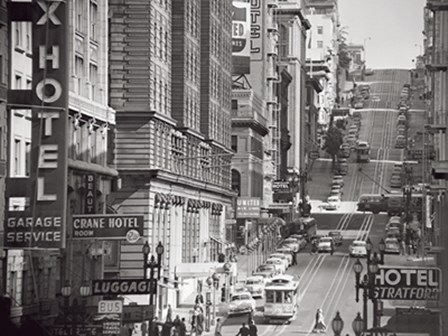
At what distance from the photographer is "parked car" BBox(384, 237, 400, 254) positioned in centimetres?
6078

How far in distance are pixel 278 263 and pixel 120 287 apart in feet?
73.8

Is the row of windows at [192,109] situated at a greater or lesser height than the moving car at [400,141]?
greater

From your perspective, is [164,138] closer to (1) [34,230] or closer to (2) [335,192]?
(2) [335,192]

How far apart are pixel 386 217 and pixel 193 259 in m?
6.96

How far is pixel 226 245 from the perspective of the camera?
237 ft

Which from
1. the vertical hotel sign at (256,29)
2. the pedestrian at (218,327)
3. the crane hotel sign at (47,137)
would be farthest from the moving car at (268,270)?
the vertical hotel sign at (256,29)

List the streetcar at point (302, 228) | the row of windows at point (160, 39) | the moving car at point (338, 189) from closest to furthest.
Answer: the row of windows at point (160, 39)
the moving car at point (338, 189)
the streetcar at point (302, 228)

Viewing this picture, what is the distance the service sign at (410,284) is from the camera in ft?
155

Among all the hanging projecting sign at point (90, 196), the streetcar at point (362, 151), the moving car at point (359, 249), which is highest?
the streetcar at point (362, 151)

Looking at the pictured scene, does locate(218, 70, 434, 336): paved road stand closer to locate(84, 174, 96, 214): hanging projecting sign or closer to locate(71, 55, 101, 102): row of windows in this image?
locate(84, 174, 96, 214): hanging projecting sign

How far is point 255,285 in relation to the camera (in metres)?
63.2

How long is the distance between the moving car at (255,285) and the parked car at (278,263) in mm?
2084

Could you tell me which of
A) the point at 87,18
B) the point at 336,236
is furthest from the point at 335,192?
the point at 87,18

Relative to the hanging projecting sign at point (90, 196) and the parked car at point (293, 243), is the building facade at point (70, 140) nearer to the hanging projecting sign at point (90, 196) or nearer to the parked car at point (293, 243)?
the hanging projecting sign at point (90, 196)
